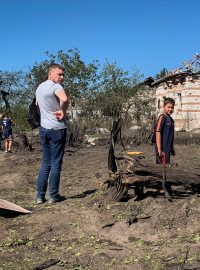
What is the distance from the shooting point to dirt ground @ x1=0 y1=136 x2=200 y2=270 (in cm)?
336

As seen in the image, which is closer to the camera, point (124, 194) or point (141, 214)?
point (141, 214)

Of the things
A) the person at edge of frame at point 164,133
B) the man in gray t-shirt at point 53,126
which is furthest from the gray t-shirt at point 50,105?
the person at edge of frame at point 164,133

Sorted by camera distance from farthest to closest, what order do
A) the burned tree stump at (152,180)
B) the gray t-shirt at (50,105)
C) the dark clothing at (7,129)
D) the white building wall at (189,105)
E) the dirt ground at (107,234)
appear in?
the white building wall at (189,105), the dark clothing at (7,129), the gray t-shirt at (50,105), the burned tree stump at (152,180), the dirt ground at (107,234)

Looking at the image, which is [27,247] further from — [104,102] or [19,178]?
[104,102]

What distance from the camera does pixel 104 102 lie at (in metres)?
23.8

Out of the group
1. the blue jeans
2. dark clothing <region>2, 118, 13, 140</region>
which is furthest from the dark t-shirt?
dark clothing <region>2, 118, 13, 140</region>

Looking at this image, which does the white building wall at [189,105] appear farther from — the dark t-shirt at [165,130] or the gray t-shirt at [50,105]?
the gray t-shirt at [50,105]

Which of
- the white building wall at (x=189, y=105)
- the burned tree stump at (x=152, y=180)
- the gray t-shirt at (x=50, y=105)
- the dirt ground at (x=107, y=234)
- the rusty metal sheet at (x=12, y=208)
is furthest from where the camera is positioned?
the white building wall at (x=189, y=105)

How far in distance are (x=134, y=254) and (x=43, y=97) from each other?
105 inches

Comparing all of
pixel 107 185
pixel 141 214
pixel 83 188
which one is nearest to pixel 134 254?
pixel 141 214

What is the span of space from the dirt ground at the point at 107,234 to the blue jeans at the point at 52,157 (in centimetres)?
23

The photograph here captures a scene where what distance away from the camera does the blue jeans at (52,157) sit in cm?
540

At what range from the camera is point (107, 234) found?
408 cm

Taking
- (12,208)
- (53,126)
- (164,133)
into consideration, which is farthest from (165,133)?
(12,208)
